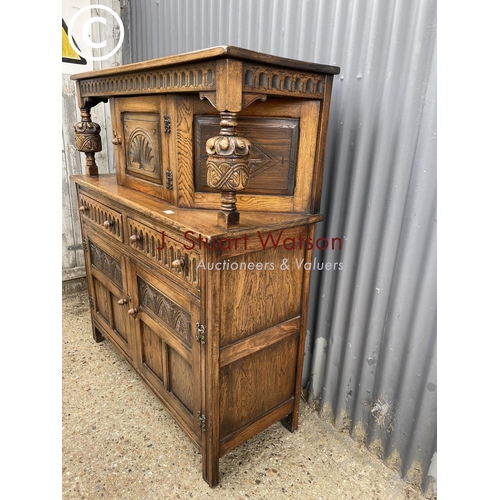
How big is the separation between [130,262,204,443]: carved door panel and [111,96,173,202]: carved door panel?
0.46 metres

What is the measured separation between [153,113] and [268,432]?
5.94 feet

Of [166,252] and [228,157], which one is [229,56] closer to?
[228,157]

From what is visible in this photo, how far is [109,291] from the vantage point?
250 centimetres

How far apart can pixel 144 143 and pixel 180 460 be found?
1645 mm

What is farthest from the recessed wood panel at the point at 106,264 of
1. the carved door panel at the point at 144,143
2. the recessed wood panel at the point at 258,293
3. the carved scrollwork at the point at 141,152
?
the recessed wood panel at the point at 258,293

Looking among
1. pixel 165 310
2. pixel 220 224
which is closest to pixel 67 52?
pixel 165 310

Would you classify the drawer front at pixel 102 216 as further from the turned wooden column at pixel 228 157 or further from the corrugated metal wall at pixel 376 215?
the corrugated metal wall at pixel 376 215

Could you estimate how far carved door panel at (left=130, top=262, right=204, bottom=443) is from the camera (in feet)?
5.53

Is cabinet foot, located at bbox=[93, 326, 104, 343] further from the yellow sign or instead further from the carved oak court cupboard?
the yellow sign

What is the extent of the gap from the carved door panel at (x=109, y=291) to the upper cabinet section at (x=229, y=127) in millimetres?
574

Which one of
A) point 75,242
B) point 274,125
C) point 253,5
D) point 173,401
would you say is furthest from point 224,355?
point 75,242

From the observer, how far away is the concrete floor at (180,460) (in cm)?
178

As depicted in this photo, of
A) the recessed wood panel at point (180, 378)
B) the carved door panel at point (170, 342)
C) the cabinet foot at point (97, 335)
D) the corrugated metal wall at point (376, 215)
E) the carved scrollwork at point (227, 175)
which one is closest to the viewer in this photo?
the carved scrollwork at point (227, 175)

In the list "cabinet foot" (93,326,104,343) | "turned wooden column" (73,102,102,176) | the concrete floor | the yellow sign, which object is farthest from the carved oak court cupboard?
the yellow sign
